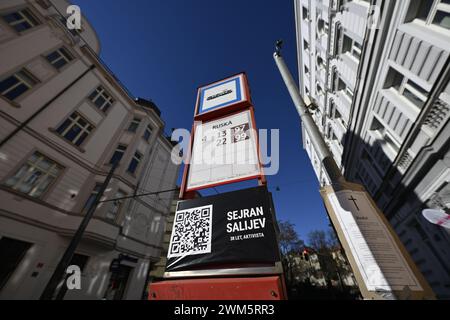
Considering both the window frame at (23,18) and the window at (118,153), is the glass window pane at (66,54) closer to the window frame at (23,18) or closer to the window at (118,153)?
the window frame at (23,18)

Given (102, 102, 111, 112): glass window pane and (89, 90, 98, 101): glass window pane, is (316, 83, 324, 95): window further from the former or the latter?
(89, 90, 98, 101): glass window pane

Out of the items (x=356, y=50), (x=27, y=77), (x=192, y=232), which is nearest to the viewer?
(x=192, y=232)

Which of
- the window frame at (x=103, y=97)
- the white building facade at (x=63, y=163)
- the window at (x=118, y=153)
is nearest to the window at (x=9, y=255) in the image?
the white building facade at (x=63, y=163)

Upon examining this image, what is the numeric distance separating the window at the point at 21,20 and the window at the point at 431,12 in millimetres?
20682

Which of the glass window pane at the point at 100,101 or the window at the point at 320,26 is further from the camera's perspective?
the glass window pane at the point at 100,101

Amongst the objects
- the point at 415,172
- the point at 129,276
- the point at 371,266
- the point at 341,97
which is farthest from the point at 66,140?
the point at 341,97

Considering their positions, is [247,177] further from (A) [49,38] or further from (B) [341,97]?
(A) [49,38]

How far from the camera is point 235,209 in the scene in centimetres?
316

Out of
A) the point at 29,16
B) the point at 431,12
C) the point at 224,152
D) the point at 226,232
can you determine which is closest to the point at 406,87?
the point at 431,12

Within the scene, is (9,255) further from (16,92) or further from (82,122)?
(82,122)

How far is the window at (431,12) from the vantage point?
6.28 metres

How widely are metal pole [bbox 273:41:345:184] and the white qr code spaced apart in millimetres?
2163

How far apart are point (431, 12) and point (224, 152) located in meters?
9.27

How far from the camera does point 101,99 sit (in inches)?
614
